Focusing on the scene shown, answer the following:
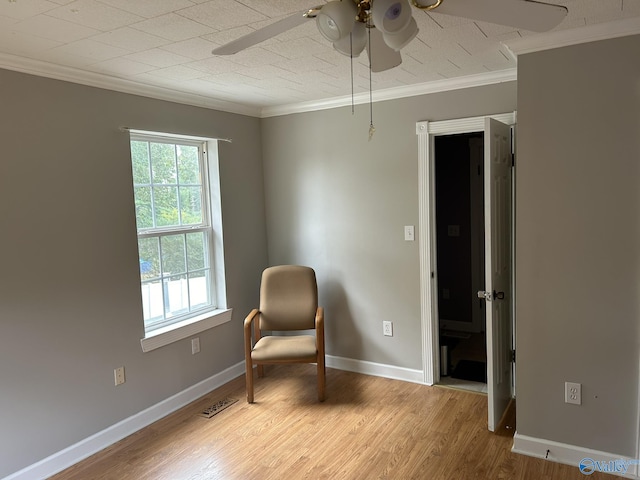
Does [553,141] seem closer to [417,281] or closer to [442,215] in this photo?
[417,281]

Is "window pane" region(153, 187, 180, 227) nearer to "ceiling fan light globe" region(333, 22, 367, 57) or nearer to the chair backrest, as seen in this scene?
the chair backrest

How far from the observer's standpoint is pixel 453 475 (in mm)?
2473

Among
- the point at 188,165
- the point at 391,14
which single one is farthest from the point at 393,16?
the point at 188,165

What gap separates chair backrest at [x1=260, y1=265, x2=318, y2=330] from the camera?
3723 millimetres

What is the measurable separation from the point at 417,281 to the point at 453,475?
143cm

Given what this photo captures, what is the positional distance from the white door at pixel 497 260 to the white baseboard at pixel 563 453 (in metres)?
0.23

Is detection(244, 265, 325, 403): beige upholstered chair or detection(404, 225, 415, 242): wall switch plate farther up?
detection(404, 225, 415, 242): wall switch plate

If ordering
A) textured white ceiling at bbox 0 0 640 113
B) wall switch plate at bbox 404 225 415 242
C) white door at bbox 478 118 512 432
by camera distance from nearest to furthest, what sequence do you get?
1. textured white ceiling at bbox 0 0 640 113
2. white door at bbox 478 118 512 432
3. wall switch plate at bbox 404 225 415 242

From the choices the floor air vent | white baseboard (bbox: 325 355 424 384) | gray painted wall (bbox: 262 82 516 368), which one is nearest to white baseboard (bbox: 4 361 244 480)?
the floor air vent

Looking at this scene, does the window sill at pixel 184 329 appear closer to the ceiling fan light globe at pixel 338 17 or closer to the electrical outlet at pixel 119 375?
the electrical outlet at pixel 119 375

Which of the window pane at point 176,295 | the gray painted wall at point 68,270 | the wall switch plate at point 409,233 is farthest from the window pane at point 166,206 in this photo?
the wall switch plate at point 409,233

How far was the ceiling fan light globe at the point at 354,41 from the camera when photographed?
1.40m

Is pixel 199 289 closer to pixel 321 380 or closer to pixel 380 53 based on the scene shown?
pixel 321 380

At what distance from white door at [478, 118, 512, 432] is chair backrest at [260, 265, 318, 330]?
140 cm
